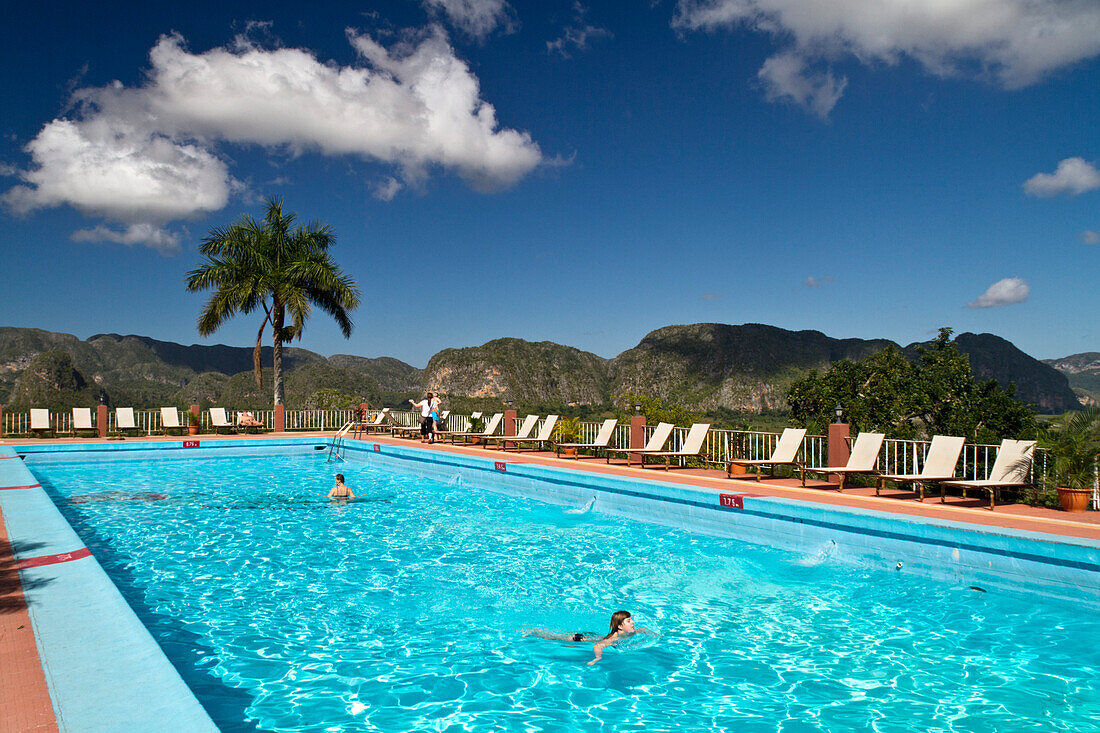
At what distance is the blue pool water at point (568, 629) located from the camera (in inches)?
143

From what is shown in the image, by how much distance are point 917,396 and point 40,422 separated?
26.3 meters

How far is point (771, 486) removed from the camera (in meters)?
9.42

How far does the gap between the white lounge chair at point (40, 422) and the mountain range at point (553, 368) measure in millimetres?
35605

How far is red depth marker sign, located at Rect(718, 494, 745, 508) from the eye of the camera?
802 cm

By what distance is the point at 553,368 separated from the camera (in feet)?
336

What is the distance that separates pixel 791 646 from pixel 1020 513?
4286 mm

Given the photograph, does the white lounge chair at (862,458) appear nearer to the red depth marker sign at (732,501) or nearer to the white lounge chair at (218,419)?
the red depth marker sign at (732,501)

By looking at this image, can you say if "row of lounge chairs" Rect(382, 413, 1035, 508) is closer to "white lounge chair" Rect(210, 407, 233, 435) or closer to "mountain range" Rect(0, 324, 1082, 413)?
"white lounge chair" Rect(210, 407, 233, 435)

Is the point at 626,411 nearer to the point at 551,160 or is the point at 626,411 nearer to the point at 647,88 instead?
the point at 647,88

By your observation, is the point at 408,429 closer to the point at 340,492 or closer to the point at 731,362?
the point at 340,492

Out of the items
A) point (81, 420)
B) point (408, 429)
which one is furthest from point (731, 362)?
point (81, 420)

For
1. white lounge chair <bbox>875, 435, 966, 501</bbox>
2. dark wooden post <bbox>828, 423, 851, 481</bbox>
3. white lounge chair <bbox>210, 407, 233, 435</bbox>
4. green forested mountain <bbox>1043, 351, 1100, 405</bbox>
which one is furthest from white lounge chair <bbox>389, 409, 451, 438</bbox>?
green forested mountain <bbox>1043, 351, 1100, 405</bbox>

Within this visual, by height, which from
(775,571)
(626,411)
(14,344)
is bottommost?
(775,571)

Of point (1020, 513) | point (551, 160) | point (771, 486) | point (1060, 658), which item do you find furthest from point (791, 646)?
point (551, 160)
